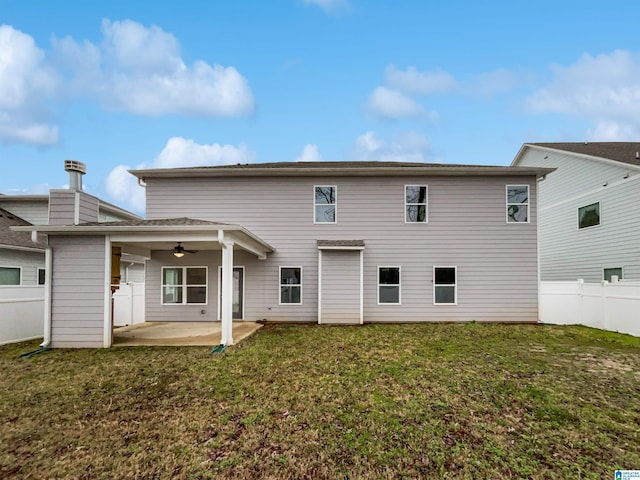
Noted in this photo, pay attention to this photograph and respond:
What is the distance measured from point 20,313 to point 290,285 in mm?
7348

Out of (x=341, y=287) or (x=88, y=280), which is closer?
(x=88, y=280)

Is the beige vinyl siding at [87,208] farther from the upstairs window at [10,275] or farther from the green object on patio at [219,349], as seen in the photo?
the upstairs window at [10,275]

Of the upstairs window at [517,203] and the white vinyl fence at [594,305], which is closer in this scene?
the white vinyl fence at [594,305]

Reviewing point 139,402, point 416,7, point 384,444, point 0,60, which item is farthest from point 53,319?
point 416,7

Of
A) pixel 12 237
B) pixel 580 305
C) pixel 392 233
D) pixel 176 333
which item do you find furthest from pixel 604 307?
pixel 12 237

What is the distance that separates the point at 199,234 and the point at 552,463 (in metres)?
6.95

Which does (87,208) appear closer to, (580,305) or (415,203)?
(415,203)

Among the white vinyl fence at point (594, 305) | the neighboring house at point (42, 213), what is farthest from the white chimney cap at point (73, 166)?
the white vinyl fence at point (594, 305)

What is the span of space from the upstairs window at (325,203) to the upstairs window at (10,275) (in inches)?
426

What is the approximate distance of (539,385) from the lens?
4.71 metres

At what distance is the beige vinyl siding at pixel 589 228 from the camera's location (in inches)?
421

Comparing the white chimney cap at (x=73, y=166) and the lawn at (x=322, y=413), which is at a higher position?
the white chimney cap at (x=73, y=166)

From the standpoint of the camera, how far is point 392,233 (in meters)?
10.9

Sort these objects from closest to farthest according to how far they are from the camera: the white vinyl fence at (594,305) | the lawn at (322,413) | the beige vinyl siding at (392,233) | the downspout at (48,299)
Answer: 1. the lawn at (322,413)
2. the downspout at (48,299)
3. the white vinyl fence at (594,305)
4. the beige vinyl siding at (392,233)
